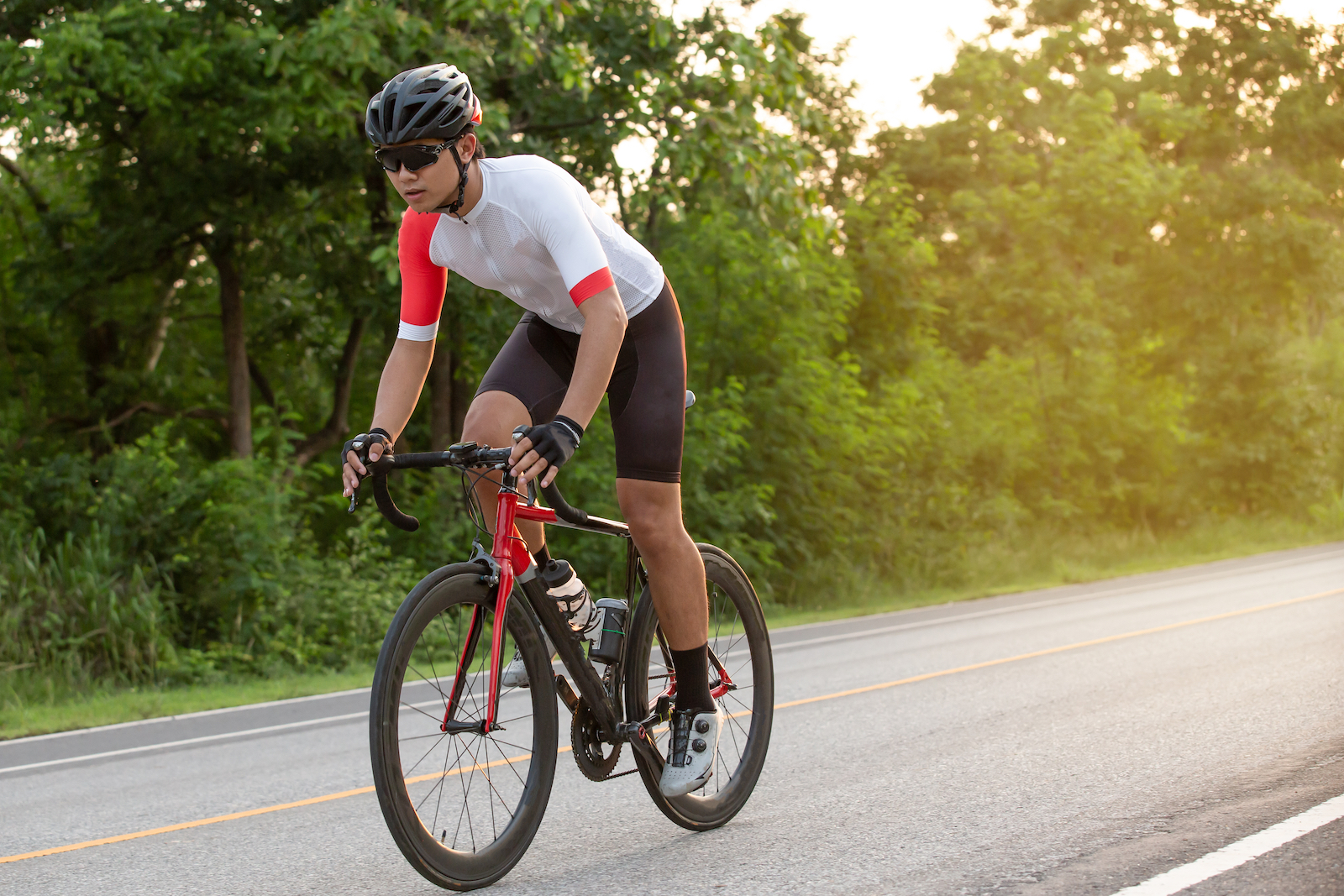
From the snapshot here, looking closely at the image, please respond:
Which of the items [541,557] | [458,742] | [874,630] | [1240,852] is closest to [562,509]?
[541,557]

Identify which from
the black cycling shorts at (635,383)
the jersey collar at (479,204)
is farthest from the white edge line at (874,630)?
the jersey collar at (479,204)

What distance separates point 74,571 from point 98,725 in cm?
323

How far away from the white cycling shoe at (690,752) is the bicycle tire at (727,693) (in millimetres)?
65

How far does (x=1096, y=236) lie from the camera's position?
2472cm

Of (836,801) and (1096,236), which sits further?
(1096,236)

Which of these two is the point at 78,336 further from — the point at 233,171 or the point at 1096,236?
the point at 1096,236

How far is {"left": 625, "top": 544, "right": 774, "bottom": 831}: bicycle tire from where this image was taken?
4113 mm

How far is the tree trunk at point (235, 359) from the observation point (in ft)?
53.4

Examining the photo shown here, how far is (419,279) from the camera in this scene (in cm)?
382

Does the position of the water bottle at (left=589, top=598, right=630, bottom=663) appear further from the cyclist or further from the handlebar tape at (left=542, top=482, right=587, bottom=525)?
the handlebar tape at (left=542, top=482, right=587, bottom=525)

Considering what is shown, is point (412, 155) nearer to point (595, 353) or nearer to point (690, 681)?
point (595, 353)

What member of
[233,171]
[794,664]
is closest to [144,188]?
[233,171]

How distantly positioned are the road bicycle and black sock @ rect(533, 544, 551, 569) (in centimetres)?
10

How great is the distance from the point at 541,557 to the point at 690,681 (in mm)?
656
